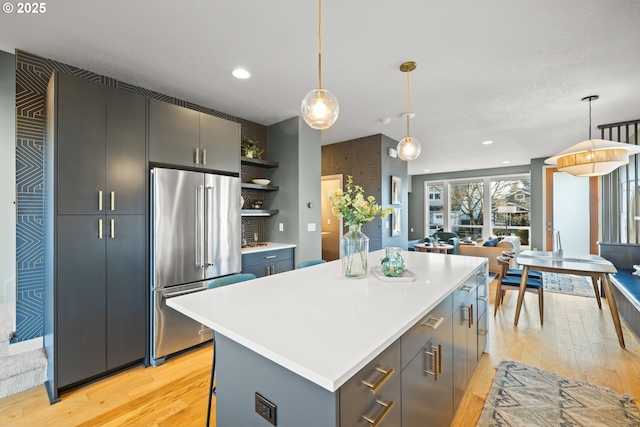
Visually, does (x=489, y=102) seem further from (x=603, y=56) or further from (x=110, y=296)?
(x=110, y=296)

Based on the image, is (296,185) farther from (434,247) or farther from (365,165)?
(434,247)

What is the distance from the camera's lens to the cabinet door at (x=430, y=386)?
1119 millimetres

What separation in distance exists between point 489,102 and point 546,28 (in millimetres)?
1373

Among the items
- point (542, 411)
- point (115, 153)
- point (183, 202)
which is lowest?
point (542, 411)

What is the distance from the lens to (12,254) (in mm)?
2510

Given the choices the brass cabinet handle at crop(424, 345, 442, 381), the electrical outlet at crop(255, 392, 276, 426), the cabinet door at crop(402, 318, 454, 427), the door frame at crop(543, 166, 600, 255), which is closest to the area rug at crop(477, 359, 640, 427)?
the cabinet door at crop(402, 318, 454, 427)

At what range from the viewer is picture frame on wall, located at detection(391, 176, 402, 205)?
4.97m

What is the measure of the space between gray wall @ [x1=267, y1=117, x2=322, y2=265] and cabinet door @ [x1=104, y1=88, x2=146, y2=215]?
1.79 metres

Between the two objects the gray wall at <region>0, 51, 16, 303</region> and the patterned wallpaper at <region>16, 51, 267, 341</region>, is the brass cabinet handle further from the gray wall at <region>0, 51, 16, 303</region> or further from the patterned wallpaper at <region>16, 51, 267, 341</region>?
the gray wall at <region>0, 51, 16, 303</region>

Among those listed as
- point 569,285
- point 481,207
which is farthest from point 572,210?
point 569,285

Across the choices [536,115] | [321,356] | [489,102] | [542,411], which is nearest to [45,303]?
[321,356]

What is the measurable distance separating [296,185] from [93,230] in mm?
2204

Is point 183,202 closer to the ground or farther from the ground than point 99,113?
closer to the ground

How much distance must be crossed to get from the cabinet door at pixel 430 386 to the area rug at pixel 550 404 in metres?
0.46
